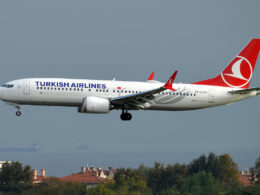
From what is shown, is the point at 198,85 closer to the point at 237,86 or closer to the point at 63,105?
the point at 237,86

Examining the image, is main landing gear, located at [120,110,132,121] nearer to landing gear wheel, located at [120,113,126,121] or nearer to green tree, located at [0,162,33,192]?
landing gear wheel, located at [120,113,126,121]

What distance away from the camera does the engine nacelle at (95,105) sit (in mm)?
67750

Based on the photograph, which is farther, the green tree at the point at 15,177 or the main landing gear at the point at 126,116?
the green tree at the point at 15,177

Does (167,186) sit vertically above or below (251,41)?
below

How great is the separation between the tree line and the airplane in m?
44.0

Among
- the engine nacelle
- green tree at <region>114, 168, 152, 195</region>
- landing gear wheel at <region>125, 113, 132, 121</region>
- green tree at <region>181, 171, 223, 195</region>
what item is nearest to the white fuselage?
the engine nacelle

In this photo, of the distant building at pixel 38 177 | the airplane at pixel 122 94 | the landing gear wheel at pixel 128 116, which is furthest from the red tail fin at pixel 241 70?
the distant building at pixel 38 177

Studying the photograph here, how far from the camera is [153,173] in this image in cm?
14725

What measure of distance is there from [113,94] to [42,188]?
61.2 meters

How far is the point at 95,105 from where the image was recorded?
67812mm

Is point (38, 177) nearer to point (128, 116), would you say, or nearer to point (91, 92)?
point (128, 116)

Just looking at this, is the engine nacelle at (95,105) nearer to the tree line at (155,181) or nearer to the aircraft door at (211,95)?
the aircraft door at (211,95)

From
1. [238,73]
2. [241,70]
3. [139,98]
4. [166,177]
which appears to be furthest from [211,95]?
[166,177]

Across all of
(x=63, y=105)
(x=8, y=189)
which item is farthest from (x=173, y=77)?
(x=8, y=189)
